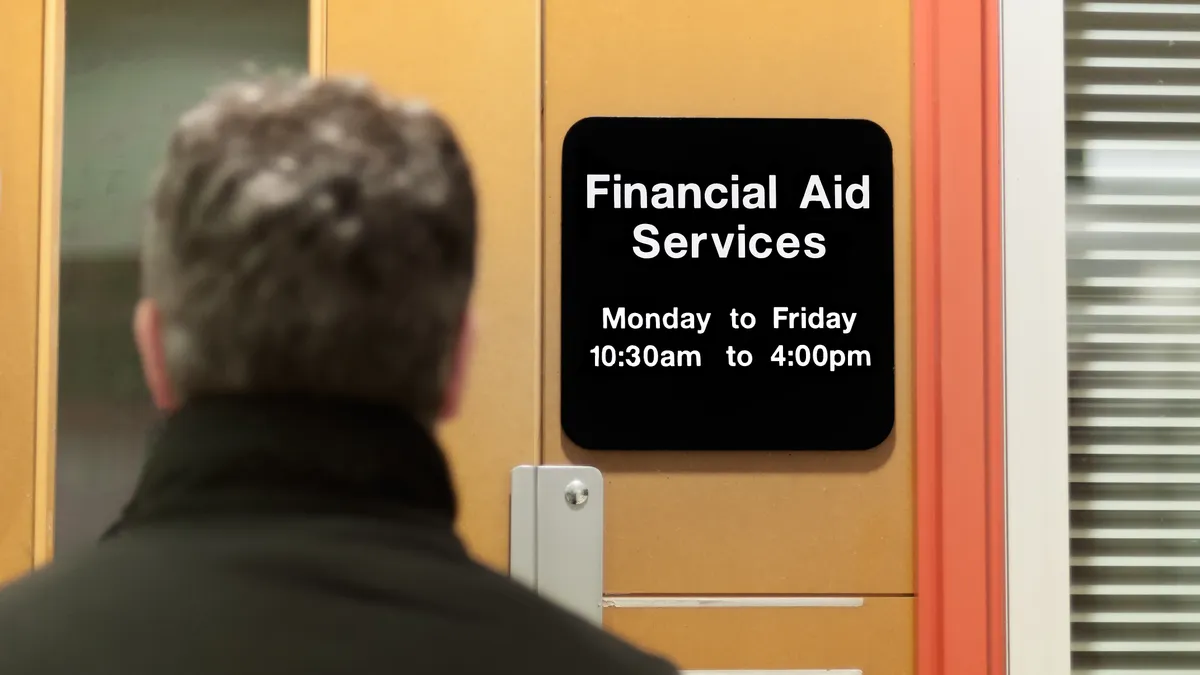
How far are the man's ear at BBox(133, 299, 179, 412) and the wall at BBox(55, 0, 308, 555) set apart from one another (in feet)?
2.77

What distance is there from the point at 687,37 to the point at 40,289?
91 centimetres

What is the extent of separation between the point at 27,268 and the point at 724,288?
0.91 meters

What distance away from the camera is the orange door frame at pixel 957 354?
1302 mm

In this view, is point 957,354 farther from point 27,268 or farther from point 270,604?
point 27,268

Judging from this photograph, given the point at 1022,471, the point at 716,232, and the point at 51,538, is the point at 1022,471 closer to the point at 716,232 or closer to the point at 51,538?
the point at 716,232

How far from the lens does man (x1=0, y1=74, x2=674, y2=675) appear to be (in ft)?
1.49

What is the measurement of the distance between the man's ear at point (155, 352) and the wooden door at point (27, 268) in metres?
0.89

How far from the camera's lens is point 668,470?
1310 millimetres

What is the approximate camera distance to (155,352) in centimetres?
54

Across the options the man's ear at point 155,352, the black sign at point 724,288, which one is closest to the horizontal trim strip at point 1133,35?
the black sign at point 724,288

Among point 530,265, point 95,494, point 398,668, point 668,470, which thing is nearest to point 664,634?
point 668,470

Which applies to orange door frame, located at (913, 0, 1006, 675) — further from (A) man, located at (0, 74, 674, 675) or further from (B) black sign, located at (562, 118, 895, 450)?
(A) man, located at (0, 74, 674, 675)

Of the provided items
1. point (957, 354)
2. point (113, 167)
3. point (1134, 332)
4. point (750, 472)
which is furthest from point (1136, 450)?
point (113, 167)

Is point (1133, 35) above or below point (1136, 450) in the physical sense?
above
